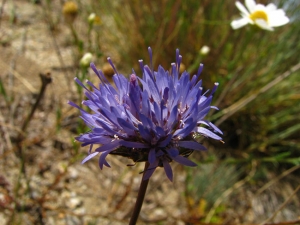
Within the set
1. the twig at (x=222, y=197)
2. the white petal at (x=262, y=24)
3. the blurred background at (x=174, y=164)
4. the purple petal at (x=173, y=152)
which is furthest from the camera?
the twig at (x=222, y=197)

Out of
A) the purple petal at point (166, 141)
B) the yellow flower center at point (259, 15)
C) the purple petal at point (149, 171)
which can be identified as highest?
the yellow flower center at point (259, 15)

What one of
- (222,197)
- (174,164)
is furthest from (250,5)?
(222,197)

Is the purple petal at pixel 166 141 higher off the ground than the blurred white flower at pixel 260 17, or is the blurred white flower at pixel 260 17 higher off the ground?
the blurred white flower at pixel 260 17

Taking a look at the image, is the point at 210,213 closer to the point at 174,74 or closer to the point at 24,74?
the point at 174,74

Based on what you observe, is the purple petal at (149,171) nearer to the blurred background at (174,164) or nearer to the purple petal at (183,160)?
the purple petal at (183,160)

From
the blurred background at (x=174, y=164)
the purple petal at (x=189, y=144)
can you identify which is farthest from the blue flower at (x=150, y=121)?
the blurred background at (x=174, y=164)

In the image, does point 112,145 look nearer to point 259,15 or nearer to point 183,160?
point 183,160

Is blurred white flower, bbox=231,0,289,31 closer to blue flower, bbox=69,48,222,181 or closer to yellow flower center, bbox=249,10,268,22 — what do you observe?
yellow flower center, bbox=249,10,268,22

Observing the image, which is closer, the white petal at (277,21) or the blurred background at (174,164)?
the white petal at (277,21)
